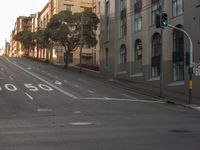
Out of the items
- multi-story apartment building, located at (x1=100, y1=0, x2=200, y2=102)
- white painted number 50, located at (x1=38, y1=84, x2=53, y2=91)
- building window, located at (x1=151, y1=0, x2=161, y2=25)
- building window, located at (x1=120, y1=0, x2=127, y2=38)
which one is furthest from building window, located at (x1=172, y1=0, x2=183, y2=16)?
building window, located at (x1=120, y1=0, x2=127, y2=38)

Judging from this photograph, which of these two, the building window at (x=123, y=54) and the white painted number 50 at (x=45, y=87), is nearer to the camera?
the white painted number 50 at (x=45, y=87)

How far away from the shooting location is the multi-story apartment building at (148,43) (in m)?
44.9

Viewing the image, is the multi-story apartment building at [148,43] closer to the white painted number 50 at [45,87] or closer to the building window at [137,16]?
the building window at [137,16]

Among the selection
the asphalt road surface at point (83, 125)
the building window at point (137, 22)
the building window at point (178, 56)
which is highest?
the building window at point (137, 22)

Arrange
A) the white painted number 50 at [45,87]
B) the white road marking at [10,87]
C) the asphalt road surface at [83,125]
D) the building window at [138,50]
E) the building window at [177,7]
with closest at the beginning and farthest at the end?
the asphalt road surface at [83,125]
the white road marking at [10,87]
the white painted number 50 at [45,87]
the building window at [177,7]
the building window at [138,50]

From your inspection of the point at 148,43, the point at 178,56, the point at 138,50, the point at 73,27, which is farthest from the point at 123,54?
the point at 178,56

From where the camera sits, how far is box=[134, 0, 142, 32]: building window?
5766 cm

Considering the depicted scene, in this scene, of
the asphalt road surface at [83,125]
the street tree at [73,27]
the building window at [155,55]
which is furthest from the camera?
the street tree at [73,27]

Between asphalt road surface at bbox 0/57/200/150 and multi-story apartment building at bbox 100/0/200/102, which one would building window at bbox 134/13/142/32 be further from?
asphalt road surface at bbox 0/57/200/150

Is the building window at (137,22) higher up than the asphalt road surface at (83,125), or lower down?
higher up

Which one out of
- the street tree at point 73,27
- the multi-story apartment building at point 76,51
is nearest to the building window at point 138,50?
the street tree at point 73,27

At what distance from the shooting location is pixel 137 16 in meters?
58.7

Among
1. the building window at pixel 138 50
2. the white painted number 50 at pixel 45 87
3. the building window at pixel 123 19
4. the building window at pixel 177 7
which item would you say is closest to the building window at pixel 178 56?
the building window at pixel 177 7

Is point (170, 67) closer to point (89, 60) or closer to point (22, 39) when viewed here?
point (89, 60)
